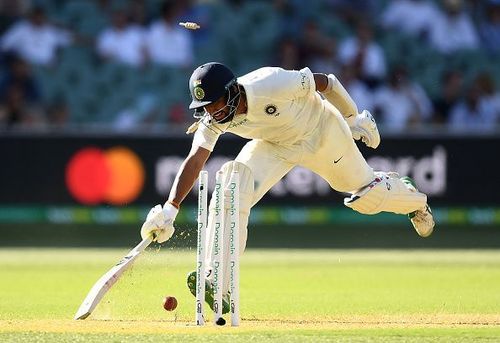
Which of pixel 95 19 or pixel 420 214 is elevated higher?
pixel 95 19

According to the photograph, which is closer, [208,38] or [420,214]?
[420,214]

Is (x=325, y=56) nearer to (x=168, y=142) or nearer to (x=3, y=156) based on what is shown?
(x=168, y=142)

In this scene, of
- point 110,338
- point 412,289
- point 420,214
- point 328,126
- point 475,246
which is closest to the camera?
point 110,338

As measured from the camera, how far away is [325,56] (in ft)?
44.7

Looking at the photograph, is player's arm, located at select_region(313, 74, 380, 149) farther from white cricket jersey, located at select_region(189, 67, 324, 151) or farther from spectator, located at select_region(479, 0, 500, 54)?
spectator, located at select_region(479, 0, 500, 54)

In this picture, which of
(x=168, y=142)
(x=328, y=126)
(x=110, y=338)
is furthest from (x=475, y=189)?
(x=110, y=338)

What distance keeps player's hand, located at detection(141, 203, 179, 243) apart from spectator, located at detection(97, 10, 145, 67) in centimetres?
735

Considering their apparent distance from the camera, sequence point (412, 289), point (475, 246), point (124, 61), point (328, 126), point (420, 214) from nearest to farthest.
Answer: point (328, 126)
point (420, 214)
point (412, 289)
point (475, 246)
point (124, 61)

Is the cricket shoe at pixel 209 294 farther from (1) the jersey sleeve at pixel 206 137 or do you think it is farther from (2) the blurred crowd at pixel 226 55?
(2) the blurred crowd at pixel 226 55

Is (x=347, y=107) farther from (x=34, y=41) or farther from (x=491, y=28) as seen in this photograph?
(x=491, y=28)

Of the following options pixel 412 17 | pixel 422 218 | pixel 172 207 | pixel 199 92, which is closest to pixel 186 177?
pixel 172 207

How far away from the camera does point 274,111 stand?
665 cm

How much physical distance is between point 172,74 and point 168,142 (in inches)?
53.4

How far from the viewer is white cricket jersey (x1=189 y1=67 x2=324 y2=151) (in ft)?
21.5
